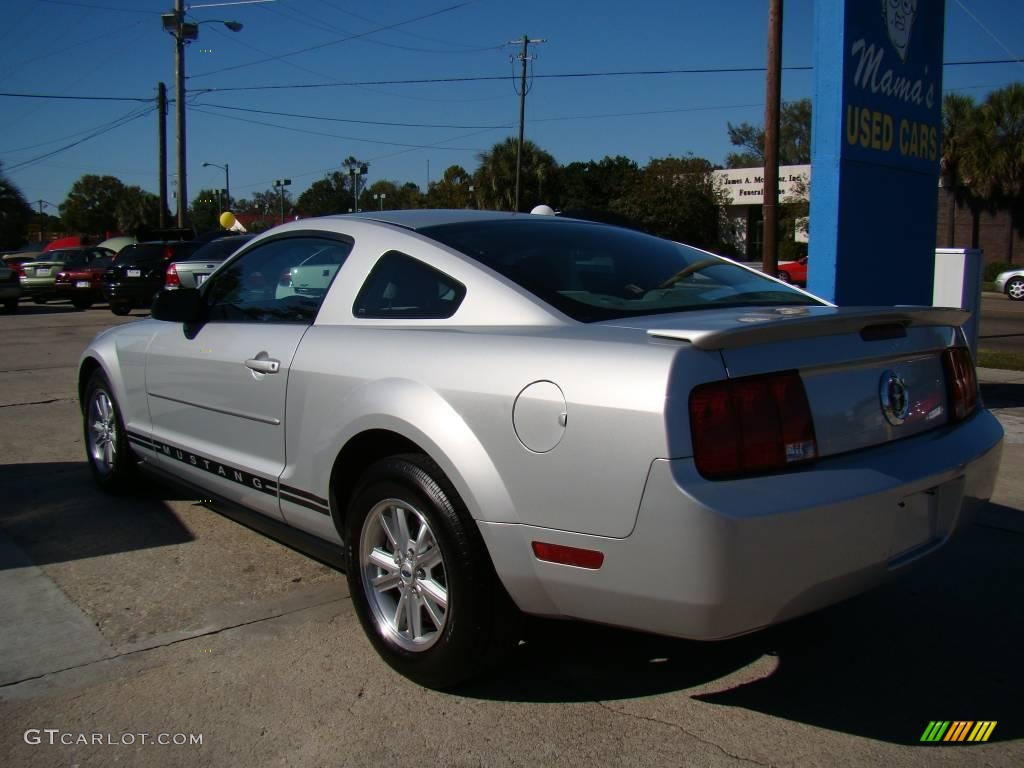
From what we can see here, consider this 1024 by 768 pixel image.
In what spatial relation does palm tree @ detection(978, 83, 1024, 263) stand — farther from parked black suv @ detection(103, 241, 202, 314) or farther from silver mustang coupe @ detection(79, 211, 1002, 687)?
silver mustang coupe @ detection(79, 211, 1002, 687)

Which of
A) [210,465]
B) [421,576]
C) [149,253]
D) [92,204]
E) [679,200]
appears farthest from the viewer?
[92,204]

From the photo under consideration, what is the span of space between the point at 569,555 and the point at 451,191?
59371 millimetres

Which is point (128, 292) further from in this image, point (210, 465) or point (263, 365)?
point (263, 365)

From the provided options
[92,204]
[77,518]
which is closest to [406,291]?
[77,518]

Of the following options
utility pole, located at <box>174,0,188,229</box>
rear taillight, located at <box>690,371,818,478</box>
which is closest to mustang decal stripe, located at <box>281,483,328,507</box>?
rear taillight, located at <box>690,371,818,478</box>

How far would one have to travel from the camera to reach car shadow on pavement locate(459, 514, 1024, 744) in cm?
295

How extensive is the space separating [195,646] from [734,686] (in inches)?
76.1

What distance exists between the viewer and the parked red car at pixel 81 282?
21.8 metres

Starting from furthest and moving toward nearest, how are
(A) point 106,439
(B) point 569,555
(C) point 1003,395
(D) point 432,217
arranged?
1. (C) point 1003,395
2. (A) point 106,439
3. (D) point 432,217
4. (B) point 569,555

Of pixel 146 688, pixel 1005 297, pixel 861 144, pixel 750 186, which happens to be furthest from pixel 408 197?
pixel 146 688

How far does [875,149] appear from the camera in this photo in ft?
28.0

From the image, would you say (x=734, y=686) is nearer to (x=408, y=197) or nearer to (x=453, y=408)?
(x=453, y=408)

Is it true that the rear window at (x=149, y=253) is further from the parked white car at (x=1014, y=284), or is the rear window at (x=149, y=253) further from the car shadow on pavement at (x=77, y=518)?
the parked white car at (x=1014, y=284)

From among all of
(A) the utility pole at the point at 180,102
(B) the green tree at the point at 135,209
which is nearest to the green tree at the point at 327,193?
(B) the green tree at the point at 135,209
